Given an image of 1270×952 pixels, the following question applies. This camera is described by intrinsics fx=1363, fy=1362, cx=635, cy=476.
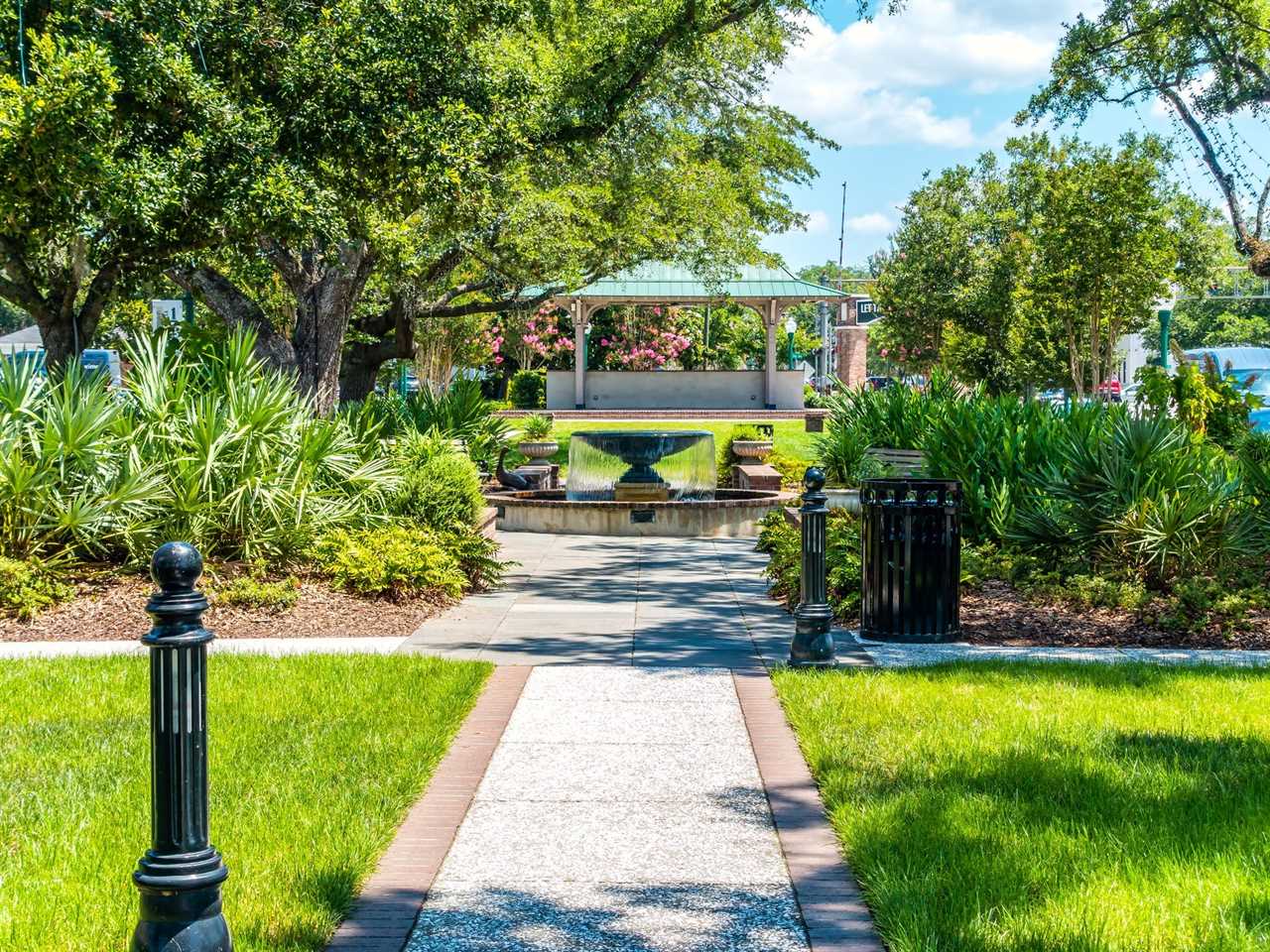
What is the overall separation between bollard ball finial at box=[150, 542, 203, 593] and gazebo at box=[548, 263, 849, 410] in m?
36.4

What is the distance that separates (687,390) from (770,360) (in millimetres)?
2707

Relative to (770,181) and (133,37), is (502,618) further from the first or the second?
(770,181)

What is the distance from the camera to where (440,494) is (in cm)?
1319

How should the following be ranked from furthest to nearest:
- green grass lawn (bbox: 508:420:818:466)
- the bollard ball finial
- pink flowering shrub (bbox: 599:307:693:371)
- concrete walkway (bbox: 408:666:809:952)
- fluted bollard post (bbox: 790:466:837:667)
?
pink flowering shrub (bbox: 599:307:693:371) → green grass lawn (bbox: 508:420:818:466) → fluted bollard post (bbox: 790:466:837:667) → concrete walkway (bbox: 408:666:809:952) → the bollard ball finial

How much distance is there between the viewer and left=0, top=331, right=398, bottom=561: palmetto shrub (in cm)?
1055

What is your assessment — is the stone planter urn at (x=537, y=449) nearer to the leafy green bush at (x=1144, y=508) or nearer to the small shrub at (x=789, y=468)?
the small shrub at (x=789, y=468)

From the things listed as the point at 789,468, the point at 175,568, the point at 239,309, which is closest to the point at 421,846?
the point at 175,568

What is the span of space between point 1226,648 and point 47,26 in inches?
455

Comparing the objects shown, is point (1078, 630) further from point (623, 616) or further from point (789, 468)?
point (789, 468)

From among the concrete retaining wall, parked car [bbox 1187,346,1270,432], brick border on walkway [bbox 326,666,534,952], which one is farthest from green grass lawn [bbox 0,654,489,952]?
the concrete retaining wall

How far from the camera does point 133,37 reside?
43.3 ft

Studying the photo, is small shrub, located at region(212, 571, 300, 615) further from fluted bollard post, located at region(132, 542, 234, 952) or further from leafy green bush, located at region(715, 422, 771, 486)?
leafy green bush, located at region(715, 422, 771, 486)

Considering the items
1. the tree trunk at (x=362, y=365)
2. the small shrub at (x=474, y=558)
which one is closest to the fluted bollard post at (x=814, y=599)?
the small shrub at (x=474, y=558)

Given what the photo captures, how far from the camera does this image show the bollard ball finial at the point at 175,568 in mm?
3680
